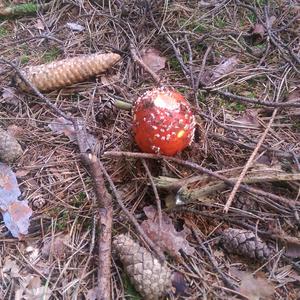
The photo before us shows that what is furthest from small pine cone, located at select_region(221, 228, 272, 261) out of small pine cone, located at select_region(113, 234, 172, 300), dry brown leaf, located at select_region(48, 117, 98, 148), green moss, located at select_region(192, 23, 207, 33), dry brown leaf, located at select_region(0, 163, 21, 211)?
green moss, located at select_region(192, 23, 207, 33)

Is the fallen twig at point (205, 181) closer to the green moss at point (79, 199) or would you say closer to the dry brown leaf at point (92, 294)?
the green moss at point (79, 199)

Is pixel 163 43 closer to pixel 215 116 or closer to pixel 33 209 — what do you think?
pixel 215 116

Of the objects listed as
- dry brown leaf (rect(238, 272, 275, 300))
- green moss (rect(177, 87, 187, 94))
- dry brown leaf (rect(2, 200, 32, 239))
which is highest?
green moss (rect(177, 87, 187, 94))

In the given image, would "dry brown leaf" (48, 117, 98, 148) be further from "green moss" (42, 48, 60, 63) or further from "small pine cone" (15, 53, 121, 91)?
"green moss" (42, 48, 60, 63)

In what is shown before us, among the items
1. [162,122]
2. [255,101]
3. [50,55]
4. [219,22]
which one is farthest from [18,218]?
[219,22]

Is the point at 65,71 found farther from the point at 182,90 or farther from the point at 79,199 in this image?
the point at 79,199

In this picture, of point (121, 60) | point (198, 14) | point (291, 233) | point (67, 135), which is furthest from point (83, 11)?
point (291, 233)
